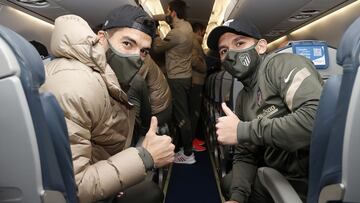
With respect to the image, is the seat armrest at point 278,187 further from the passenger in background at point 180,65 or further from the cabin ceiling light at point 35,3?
the passenger in background at point 180,65

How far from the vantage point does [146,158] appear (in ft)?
4.67

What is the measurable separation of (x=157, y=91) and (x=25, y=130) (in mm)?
2801

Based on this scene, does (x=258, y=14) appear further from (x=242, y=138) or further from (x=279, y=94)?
(x=242, y=138)

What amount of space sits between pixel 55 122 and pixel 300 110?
3.48 ft

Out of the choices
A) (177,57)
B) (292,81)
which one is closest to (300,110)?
(292,81)

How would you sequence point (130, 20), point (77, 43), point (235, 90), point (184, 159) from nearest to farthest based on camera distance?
1. point (77, 43)
2. point (130, 20)
3. point (235, 90)
4. point (184, 159)

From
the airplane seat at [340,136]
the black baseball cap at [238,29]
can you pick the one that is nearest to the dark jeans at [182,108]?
the black baseball cap at [238,29]

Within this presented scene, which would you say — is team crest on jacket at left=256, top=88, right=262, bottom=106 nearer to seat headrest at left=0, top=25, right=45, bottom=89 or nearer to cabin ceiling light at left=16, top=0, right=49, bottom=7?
seat headrest at left=0, top=25, right=45, bottom=89

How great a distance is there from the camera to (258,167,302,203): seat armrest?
134cm

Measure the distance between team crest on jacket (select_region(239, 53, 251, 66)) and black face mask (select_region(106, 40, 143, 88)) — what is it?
0.61 metres

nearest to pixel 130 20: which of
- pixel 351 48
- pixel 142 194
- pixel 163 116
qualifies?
pixel 142 194

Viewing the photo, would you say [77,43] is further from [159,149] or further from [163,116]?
[163,116]

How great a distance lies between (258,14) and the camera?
3932mm

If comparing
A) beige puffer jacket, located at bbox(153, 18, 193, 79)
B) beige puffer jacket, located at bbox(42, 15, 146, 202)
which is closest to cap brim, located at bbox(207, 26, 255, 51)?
beige puffer jacket, located at bbox(42, 15, 146, 202)
